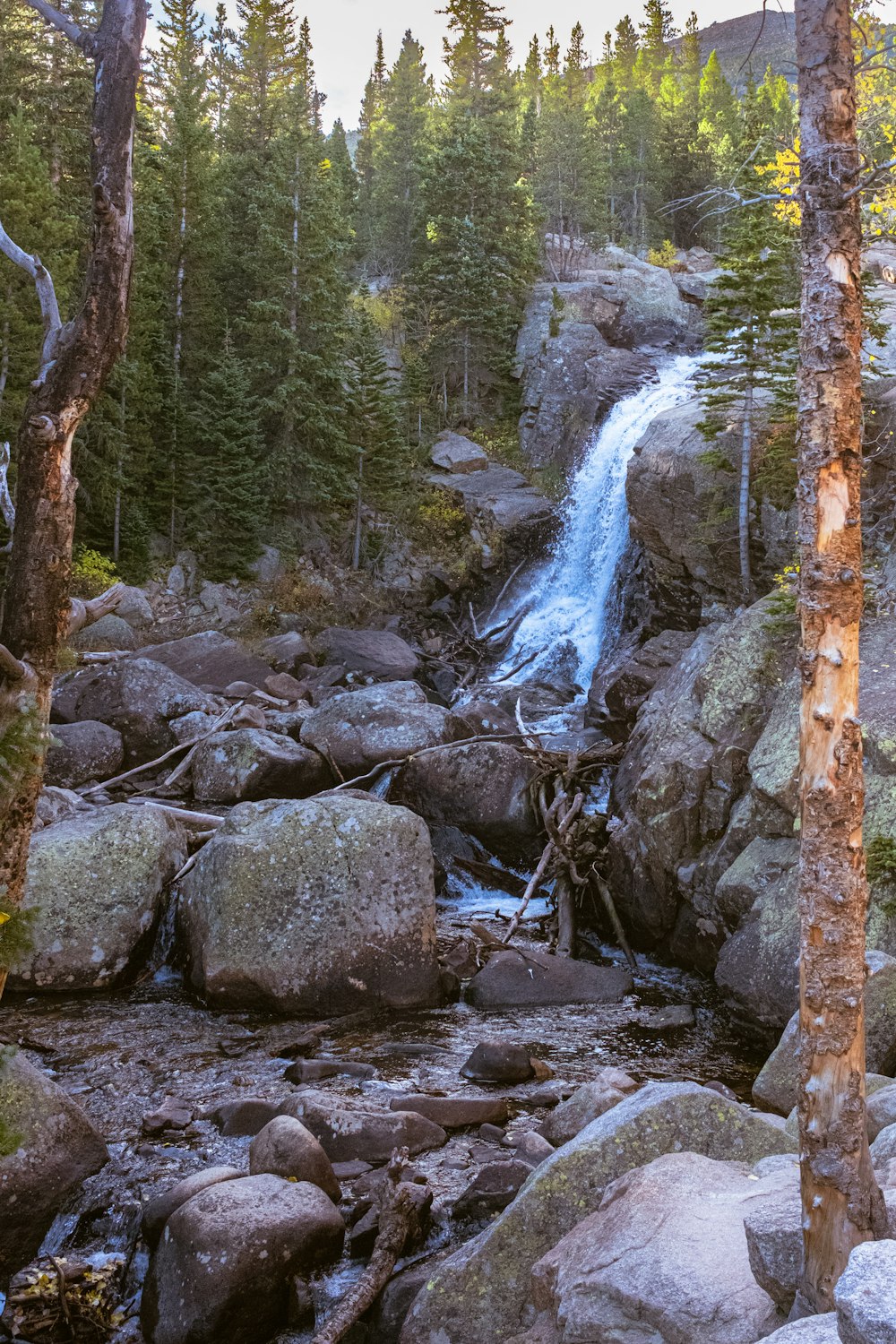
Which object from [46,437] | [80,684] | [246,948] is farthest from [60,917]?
[80,684]

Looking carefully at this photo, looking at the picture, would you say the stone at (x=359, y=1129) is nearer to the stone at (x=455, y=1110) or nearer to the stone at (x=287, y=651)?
the stone at (x=455, y=1110)

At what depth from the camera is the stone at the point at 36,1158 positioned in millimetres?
6164

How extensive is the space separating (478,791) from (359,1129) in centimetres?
870

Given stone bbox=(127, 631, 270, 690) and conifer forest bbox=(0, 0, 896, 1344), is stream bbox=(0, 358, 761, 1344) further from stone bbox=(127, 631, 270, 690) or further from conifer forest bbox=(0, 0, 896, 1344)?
stone bbox=(127, 631, 270, 690)

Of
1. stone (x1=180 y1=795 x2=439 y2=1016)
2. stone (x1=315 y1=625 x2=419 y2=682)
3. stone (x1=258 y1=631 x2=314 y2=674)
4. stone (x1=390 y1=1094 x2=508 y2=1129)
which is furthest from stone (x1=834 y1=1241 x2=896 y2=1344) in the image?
stone (x1=258 y1=631 x2=314 y2=674)

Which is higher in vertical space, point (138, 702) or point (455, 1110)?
point (138, 702)

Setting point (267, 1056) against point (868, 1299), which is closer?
point (868, 1299)

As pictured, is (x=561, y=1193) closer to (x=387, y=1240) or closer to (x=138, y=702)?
(x=387, y=1240)

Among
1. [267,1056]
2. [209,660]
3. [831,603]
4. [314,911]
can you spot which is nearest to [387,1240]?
[267,1056]

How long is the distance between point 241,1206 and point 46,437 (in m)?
4.77

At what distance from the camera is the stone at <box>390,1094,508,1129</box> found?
7992mm

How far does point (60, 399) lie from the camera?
6129mm

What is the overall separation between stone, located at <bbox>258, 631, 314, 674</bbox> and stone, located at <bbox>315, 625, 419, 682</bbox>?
533mm

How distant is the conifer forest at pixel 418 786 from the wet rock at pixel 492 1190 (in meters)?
0.03
